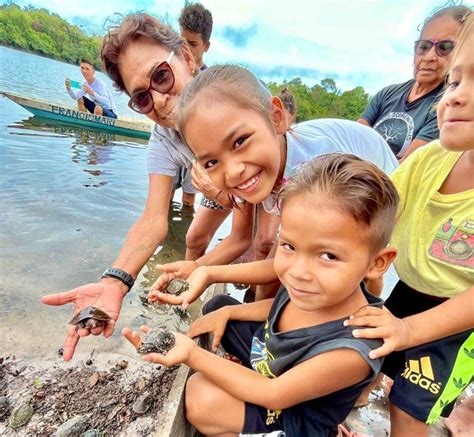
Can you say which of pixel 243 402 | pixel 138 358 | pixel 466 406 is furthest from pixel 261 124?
pixel 466 406

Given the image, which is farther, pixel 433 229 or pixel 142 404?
pixel 142 404

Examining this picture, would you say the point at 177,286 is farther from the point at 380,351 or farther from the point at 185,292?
the point at 380,351

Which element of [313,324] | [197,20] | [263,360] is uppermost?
[197,20]

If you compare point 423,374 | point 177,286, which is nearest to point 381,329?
point 423,374

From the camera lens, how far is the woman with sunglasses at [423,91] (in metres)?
2.71

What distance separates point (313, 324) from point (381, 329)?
0.88 ft

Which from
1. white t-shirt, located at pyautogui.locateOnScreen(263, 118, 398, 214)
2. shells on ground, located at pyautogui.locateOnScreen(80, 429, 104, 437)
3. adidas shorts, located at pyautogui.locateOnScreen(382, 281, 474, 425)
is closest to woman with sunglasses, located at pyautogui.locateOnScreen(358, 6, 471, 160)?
white t-shirt, located at pyautogui.locateOnScreen(263, 118, 398, 214)

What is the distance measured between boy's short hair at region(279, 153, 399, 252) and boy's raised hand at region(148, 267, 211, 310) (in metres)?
0.73

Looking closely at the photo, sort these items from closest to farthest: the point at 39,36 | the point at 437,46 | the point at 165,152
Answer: the point at 437,46, the point at 165,152, the point at 39,36

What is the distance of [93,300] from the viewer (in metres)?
2.06

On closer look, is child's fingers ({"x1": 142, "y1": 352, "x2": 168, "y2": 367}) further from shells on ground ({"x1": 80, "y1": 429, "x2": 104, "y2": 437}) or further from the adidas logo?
the adidas logo

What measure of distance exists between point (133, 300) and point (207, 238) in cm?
91

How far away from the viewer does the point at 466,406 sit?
2.04 metres

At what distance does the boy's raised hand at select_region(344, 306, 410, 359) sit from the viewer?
4.14 ft
